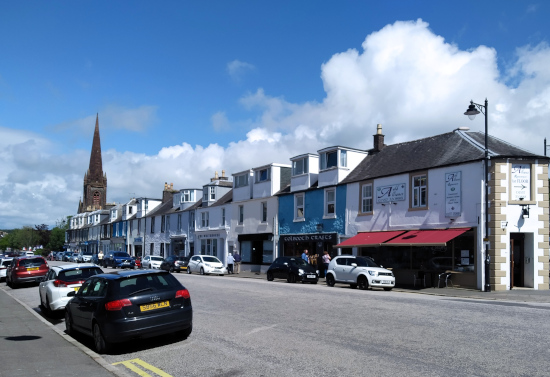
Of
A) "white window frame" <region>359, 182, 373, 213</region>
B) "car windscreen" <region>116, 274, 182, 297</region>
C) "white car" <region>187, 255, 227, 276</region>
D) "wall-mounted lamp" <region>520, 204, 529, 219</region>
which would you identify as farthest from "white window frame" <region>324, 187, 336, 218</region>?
"car windscreen" <region>116, 274, 182, 297</region>

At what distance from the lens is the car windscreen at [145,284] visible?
398 inches

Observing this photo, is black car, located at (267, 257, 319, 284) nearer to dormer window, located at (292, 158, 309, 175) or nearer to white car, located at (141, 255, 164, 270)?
dormer window, located at (292, 158, 309, 175)

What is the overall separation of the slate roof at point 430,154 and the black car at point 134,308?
1858 cm

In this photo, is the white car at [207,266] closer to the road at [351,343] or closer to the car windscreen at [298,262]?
the car windscreen at [298,262]

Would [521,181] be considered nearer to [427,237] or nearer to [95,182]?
[427,237]

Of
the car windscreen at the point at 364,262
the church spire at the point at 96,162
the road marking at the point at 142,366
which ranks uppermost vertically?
the church spire at the point at 96,162

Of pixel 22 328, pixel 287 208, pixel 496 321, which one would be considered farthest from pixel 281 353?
pixel 287 208

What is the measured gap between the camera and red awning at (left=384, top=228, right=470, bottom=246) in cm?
2461

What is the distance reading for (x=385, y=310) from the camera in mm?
14117

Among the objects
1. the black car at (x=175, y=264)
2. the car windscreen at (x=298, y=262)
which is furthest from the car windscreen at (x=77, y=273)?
the black car at (x=175, y=264)

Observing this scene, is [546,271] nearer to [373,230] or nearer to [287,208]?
[373,230]

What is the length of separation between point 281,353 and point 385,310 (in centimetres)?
574

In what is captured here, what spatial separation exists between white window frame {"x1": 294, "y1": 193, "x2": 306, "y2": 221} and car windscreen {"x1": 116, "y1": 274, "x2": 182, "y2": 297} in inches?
A: 1048

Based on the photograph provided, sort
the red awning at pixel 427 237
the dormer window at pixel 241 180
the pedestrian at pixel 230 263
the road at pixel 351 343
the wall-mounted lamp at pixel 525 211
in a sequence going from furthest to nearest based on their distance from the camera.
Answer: the dormer window at pixel 241 180, the pedestrian at pixel 230 263, the red awning at pixel 427 237, the wall-mounted lamp at pixel 525 211, the road at pixel 351 343
